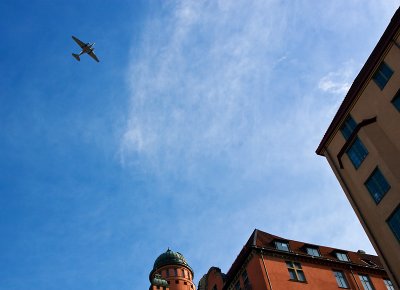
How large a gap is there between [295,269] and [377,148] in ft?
47.9

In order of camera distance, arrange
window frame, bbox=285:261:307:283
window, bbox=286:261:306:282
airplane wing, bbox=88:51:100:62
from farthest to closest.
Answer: airplane wing, bbox=88:51:100:62
window, bbox=286:261:306:282
window frame, bbox=285:261:307:283

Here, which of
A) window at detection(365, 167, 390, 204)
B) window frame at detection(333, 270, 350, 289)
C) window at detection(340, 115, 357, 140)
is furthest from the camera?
window frame at detection(333, 270, 350, 289)

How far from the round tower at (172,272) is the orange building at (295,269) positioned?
24.2 m

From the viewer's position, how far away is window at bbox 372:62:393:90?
26.7m

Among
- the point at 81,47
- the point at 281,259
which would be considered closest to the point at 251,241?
the point at 281,259

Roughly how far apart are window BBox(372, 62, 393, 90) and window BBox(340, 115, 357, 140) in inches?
140

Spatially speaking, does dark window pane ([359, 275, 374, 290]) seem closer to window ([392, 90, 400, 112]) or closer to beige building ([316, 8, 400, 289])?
beige building ([316, 8, 400, 289])

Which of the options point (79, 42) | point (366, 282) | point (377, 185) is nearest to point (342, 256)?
point (366, 282)

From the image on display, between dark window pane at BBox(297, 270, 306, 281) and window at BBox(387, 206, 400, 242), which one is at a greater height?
dark window pane at BBox(297, 270, 306, 281)

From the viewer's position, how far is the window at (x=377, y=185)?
2622cm

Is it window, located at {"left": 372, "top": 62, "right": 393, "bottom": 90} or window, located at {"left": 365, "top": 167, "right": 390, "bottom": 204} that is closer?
window, located at {"left": 365, "top": 167, "right": 390, "bottom": 204}

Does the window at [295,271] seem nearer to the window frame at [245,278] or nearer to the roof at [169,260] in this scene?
the window frame at [245,278]

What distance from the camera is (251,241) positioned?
123 feet

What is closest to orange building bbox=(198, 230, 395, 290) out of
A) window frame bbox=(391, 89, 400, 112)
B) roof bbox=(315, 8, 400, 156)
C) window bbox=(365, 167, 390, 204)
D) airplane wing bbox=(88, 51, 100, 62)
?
roof bbox=(315, 8, 400, 156)
